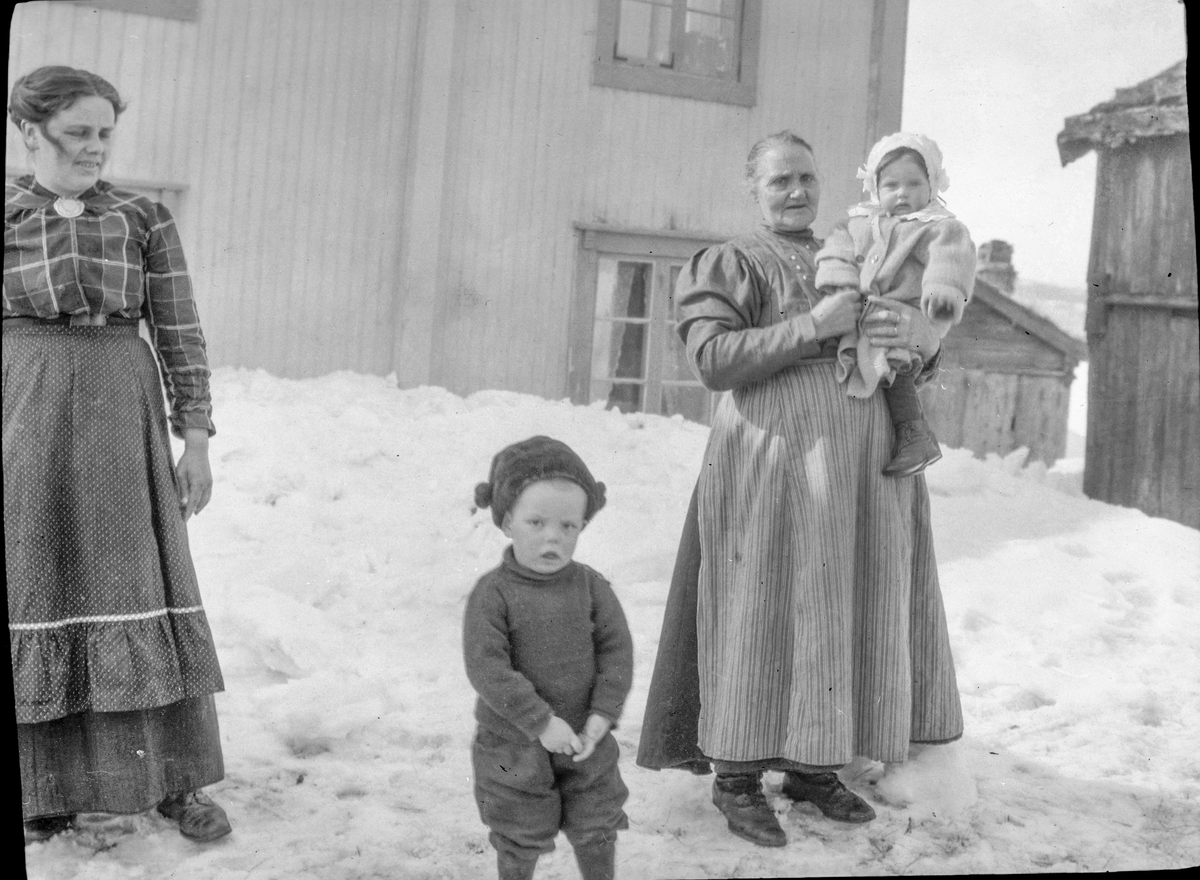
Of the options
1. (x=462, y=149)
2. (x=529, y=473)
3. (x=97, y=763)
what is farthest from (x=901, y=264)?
(x=97, y=763)

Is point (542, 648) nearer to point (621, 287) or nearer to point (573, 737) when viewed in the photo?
point (573, 737)

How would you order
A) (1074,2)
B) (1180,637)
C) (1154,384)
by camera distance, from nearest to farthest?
(1074,2) < (1180,637) < (1154,384)

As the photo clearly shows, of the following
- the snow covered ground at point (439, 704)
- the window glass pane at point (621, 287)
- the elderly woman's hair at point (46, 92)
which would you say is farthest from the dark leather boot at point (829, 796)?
the elderly woman's hair at point (46, 92)

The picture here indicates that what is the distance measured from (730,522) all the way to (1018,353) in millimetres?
5163

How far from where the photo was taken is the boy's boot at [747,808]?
2682 mm

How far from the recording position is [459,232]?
9.71 ft

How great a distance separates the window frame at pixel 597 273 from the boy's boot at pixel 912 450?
0.70 m

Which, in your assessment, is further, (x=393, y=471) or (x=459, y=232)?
(x=393, y=471)

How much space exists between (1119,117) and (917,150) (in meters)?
1.20

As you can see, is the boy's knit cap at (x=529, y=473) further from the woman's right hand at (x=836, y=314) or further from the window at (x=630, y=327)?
the window at (x=630, y=327)

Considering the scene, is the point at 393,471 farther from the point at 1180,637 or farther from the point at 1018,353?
the point at 1018,353

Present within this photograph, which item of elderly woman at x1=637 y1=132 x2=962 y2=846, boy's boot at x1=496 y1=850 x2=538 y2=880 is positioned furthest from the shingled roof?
boy's boot at x1=496 y1=850 x2=538 y2=880

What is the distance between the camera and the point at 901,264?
262cm

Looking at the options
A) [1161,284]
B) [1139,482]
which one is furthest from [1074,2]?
[1161,284]
